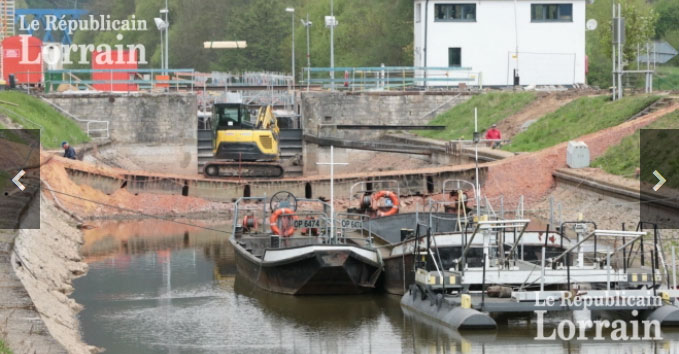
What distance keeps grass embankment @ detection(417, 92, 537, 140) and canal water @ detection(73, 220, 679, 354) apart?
25.1 metres

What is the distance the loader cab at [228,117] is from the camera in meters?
55.2

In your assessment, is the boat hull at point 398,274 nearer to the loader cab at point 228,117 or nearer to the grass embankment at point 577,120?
the grass embankment at point 577,120

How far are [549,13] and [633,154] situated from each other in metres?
30.0

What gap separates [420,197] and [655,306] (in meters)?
22.6

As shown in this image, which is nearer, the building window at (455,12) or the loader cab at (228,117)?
the loader cab at (228,117)

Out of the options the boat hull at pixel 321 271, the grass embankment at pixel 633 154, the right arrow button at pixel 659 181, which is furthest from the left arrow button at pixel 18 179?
the right arrow button at pixel 659 181

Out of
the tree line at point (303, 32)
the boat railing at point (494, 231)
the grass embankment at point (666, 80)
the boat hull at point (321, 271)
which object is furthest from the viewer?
the tree line at point (303, 32)

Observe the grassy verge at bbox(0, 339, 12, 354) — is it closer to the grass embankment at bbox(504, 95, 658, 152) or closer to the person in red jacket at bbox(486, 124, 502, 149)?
the grass embankment at bbox(504, 95, 658, 152)

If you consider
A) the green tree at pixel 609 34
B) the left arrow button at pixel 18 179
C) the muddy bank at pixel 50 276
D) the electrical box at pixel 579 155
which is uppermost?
the green tree at pixel 609 34

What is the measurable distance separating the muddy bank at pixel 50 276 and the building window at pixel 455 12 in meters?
31.4

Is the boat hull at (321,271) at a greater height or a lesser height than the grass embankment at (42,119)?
lesser

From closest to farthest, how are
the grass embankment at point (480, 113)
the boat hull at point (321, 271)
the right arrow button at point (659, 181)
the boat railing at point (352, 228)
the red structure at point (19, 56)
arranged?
the boat hull at point (321, 271)
the boat railing at point (352, 228)
the right arrow button at point (659, 181)
the grass embankment at point (480, 113)
the red structure at point (19, 56)

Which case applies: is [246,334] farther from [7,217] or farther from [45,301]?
[7,217]

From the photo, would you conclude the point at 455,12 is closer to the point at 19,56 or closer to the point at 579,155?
the point at 19,56
